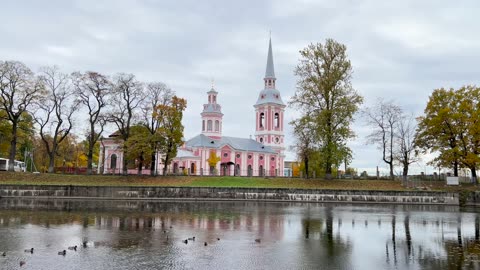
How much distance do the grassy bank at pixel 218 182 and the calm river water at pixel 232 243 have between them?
26.5 meters

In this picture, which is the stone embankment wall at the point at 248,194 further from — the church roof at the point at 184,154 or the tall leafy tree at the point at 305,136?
the church roof at the point at 184,154

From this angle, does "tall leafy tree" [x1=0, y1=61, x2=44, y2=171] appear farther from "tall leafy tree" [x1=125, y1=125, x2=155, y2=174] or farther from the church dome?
the church dome

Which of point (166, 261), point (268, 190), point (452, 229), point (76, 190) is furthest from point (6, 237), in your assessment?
point (268, 190)

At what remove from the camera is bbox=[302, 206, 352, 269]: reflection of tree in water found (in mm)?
13871

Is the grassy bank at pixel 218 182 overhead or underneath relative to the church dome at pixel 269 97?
underneath

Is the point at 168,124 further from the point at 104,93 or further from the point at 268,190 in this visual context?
the point at 268,190

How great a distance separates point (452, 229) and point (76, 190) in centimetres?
3586

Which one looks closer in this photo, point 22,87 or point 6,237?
point 6,237

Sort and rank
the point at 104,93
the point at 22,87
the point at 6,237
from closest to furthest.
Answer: the point at 6,237 → the point at 22,87 → the point at 104,93

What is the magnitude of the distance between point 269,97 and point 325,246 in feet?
267

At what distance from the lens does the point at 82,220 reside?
24.5 m

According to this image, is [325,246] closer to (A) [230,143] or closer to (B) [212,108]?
(A) [230,143]

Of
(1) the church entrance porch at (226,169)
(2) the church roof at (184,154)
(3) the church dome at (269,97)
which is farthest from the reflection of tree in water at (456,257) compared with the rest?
(3) the church dome at (269,97)

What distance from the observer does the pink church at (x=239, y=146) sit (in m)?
80.4
